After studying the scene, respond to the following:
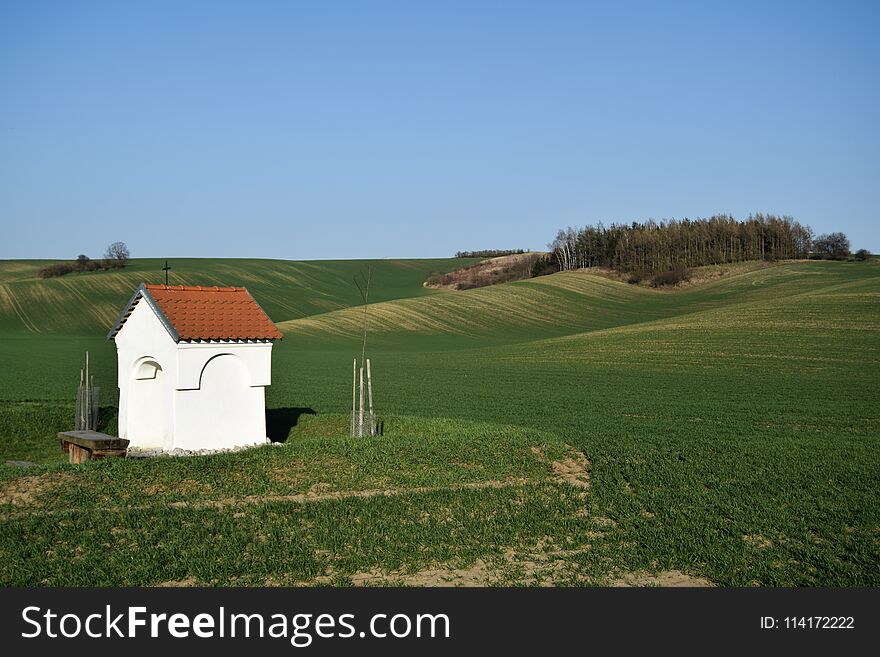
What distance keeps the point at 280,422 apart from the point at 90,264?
104 m

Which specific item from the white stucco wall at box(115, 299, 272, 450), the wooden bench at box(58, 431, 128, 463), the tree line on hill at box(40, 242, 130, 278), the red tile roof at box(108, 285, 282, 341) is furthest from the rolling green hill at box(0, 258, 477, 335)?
the wooden bench at box(58, 431, 128, 463)

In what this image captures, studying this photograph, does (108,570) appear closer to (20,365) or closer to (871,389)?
(871,389)

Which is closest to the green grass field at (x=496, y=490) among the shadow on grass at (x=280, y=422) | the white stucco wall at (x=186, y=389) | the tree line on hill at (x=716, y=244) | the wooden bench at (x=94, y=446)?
the shadow on grass at (x=280, y=422)

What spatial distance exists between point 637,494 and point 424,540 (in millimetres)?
4901

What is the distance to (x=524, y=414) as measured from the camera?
30188 mm

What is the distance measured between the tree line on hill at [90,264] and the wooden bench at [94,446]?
10489cm

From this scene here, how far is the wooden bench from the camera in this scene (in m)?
19.5

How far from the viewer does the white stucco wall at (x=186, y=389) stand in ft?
69.1

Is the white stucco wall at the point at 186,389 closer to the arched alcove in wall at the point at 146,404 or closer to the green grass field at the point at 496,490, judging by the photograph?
the arched alcove in wall at the point at 146,404

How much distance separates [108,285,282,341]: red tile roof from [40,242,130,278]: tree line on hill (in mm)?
103288

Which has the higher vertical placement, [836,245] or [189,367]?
[836,245]

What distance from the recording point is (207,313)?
2212 cm

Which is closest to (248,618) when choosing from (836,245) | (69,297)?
(69,297)

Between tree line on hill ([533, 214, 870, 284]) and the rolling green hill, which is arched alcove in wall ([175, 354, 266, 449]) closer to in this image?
the rolling green hill
